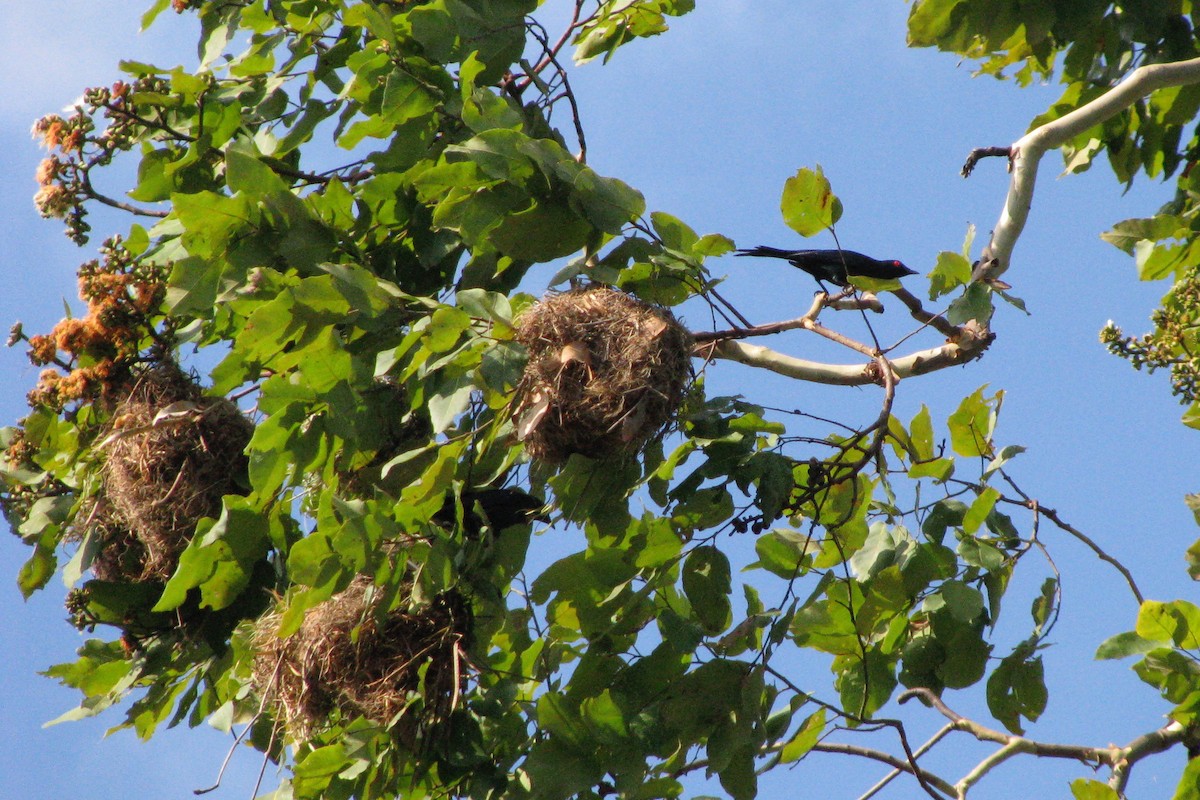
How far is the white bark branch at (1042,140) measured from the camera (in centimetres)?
320

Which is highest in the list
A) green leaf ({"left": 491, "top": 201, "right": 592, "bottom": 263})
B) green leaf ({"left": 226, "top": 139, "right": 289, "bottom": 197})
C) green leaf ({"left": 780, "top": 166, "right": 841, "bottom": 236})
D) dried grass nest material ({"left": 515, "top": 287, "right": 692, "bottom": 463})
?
green leaf ({"left": 780, "top": 166, "right": 841, "bottom": 236})

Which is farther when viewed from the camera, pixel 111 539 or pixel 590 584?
pixel 111 539

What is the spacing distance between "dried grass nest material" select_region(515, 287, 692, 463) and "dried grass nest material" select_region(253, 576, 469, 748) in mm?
544

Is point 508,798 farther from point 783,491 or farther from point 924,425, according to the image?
point 924,425

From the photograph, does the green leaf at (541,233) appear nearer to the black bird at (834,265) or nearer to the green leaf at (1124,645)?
the black bird at (834,265)

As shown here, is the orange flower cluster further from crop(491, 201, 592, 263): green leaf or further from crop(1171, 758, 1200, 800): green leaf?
crop(1171, 758, 1200, 800): green leaf

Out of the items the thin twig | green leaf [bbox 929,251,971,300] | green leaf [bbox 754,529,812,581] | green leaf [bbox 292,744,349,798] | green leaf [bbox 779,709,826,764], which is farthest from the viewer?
the thin twig

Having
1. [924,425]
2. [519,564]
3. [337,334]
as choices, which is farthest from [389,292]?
[924,425]

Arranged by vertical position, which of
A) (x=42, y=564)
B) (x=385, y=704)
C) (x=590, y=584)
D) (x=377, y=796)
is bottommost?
(x=377, y=796)

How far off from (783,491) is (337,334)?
1.12m

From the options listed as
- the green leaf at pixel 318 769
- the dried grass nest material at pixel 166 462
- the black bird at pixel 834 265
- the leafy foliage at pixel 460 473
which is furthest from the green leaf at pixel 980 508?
the dried grass nest material at pixel 166 462

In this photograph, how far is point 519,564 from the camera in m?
2.98

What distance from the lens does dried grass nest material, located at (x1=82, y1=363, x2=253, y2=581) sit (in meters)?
3.54

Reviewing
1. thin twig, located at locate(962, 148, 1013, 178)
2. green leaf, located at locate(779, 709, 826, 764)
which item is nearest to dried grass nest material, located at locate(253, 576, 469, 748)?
green leaf, located at locate(779, 709, 826, 764)
